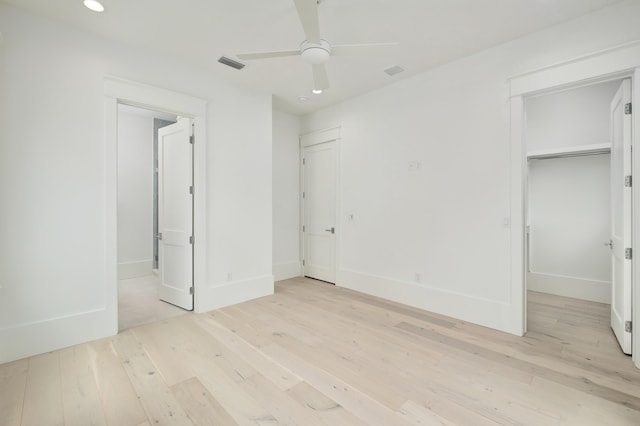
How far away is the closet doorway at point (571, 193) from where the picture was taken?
4016 millimetres

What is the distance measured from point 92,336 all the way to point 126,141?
4.11m

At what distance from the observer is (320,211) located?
530 cm

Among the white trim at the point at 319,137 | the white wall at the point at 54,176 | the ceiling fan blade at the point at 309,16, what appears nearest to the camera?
the ceiling fan blade at the point at 309,16

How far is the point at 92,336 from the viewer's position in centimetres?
288

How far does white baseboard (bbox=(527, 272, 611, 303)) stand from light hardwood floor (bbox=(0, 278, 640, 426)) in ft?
2.25

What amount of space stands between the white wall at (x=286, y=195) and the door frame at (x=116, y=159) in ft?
5.59

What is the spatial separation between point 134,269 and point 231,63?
14.7 feet

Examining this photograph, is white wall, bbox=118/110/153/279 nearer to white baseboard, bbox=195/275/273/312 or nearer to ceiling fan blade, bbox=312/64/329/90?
white baseboard, bbox=195/275/273/312

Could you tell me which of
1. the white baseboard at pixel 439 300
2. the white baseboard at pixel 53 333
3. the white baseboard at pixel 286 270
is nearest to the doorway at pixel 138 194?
the white baseboard at pixel 286 270

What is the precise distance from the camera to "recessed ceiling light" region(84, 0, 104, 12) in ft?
7.90

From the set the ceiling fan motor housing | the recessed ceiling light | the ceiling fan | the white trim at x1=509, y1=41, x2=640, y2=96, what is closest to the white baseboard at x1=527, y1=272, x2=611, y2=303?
the white trim at x1=509, y1=41, x2=640, y2=96

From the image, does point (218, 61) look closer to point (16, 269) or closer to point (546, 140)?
point (16, 269)

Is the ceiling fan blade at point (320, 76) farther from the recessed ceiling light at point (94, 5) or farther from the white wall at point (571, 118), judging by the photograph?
the white wall at point (571, 118)

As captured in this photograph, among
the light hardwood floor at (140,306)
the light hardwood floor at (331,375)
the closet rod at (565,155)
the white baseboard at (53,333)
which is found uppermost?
the closet rod at (565,155)
